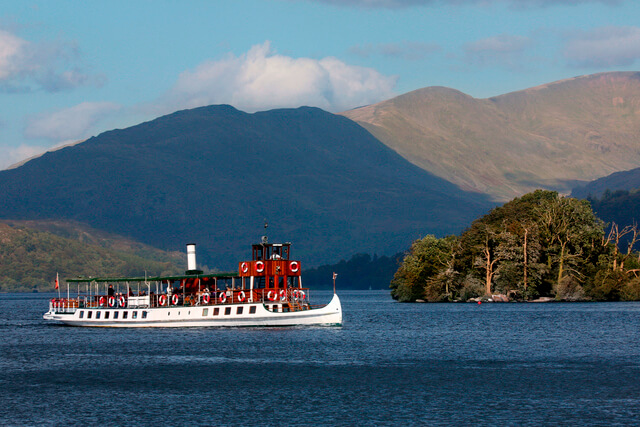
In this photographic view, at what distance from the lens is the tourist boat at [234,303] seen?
4542 inches

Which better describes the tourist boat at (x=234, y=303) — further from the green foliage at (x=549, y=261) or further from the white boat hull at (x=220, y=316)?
the green foliage at (x=549, y=261)

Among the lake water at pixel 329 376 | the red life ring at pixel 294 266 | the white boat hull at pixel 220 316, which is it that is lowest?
the lake water at pixel 329 376

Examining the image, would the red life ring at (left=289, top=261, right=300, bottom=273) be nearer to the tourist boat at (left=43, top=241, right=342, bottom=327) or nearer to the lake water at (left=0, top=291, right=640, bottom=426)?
the tourist boat at (left=43, top=241, right=342, bottom=327)

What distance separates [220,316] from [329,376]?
157 feet

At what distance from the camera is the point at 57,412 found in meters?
56.9

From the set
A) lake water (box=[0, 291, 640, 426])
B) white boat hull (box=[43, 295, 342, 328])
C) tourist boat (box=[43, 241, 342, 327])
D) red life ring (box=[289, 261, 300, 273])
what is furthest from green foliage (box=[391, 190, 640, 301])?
red life ring (box=[289, 261, 300, 273])

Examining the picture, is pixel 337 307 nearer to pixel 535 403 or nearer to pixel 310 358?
pixel 310 358

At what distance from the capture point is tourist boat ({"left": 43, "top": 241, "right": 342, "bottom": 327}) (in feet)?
379

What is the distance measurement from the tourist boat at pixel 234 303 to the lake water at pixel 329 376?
2.22m

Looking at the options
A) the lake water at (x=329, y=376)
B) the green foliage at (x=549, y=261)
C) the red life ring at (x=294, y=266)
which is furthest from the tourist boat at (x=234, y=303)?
the green foliage at (x=549, y=261)

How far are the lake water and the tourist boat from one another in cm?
222

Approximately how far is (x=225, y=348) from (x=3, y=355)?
950 inches

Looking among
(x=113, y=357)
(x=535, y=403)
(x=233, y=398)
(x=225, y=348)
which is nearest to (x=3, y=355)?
(x=113, y=357)

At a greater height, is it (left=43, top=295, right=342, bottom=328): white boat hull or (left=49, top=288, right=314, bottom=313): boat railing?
(left=49, top=288, right=314, bottom=313): boat railing
